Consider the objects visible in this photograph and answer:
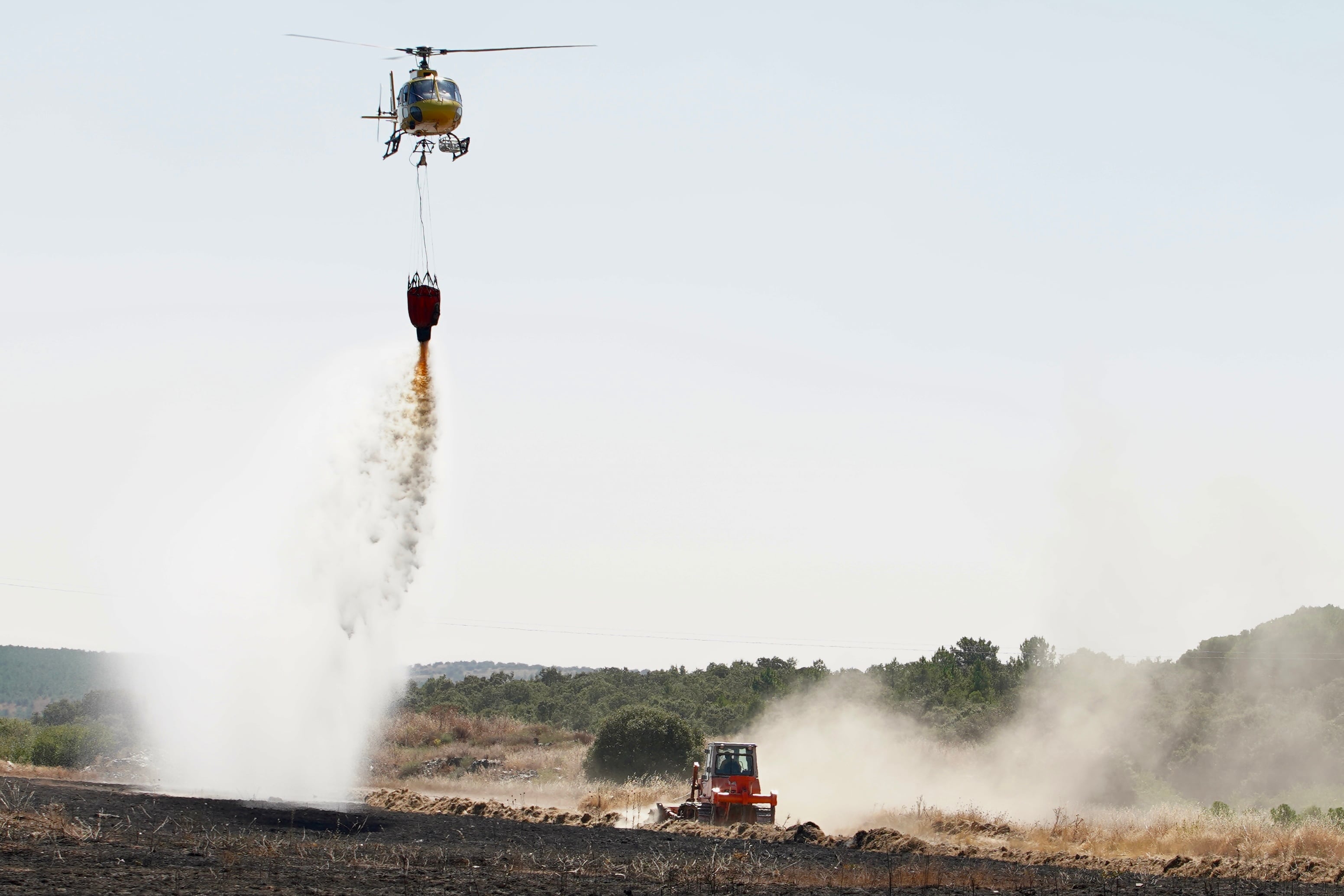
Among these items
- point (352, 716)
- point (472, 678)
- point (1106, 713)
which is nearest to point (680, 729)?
point (352, 716)

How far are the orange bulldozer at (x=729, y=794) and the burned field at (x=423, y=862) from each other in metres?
3.12

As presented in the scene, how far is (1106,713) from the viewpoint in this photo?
6103 centimetres

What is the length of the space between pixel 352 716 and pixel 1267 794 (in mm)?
39898

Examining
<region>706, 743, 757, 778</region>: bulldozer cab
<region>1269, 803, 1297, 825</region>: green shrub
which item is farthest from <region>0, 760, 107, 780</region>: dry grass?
<region>1269, 803, 1297, 825</region>: green shrub

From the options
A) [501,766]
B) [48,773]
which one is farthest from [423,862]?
[501,766]

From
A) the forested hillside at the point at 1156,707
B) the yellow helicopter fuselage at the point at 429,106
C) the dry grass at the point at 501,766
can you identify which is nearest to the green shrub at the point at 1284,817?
the forested hillside at the point at 1156,707

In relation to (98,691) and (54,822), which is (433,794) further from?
(98,691)

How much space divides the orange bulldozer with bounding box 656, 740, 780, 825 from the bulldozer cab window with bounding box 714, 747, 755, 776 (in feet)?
0.05

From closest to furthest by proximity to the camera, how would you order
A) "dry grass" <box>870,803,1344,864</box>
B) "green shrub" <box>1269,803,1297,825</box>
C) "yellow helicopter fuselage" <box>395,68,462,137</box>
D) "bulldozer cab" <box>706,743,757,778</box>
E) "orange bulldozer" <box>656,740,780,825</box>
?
1. "dry grass" <box>870,803,1344,864</box>
2. "yellow helicopter fuselage" <box>395,68,462,137</box>
3. "orange bulldozer" <box>656,740,780,825</box>
4. "green shrub" <box>1269,803,1297,825</box>
5. "bulldozer cab" <box>706,743,757,778</box>

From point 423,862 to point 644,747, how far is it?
35.8 meters

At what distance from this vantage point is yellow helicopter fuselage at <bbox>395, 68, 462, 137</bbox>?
3344cm

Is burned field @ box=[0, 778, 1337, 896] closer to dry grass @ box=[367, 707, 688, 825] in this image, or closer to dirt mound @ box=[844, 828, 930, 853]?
dirt mound @ box=[844, 828, 930, 853]

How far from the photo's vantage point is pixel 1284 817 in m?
38.5

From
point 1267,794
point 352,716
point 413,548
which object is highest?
point 413,548
